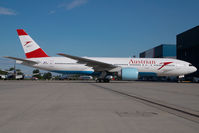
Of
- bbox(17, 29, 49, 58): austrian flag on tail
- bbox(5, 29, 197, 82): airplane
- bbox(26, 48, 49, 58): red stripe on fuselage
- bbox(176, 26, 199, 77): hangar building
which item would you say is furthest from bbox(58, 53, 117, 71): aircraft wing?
bbox(176, 26, 199, 77): hangar building

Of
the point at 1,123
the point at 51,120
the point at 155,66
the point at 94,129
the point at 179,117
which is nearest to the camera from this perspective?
the point at 94,129

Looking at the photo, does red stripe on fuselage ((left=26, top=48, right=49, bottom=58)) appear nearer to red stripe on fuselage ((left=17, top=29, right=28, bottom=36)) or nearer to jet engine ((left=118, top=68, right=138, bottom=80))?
red stripe on fuselage ((left=17, top=29, right=28, bottom=36))

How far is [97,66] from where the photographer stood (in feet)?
74.1

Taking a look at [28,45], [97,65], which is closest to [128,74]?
[97,65]

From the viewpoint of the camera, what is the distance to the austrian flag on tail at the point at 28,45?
2462 centimetres

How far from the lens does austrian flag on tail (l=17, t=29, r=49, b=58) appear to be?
80.8ft

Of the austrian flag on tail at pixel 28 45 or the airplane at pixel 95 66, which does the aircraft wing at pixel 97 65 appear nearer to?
the airplane at pixel 95 66

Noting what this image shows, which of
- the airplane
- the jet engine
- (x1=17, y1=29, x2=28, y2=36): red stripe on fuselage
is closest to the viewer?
the jet engine

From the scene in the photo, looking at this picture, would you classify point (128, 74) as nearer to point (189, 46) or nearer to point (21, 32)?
point (21, 32)

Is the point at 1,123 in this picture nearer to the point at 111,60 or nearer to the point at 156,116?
the point at 156,116

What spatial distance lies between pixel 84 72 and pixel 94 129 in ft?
67.5

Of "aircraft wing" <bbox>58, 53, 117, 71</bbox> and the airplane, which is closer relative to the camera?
"aircraft wing" <bbox>58, 53, 117, 71</bbox>

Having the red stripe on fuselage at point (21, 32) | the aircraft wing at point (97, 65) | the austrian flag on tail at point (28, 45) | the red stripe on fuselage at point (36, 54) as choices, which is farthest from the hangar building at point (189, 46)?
the red stripe on fuselage at point (21, 32)

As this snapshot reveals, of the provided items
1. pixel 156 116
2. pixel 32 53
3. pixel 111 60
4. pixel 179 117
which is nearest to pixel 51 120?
pixel 156 116
